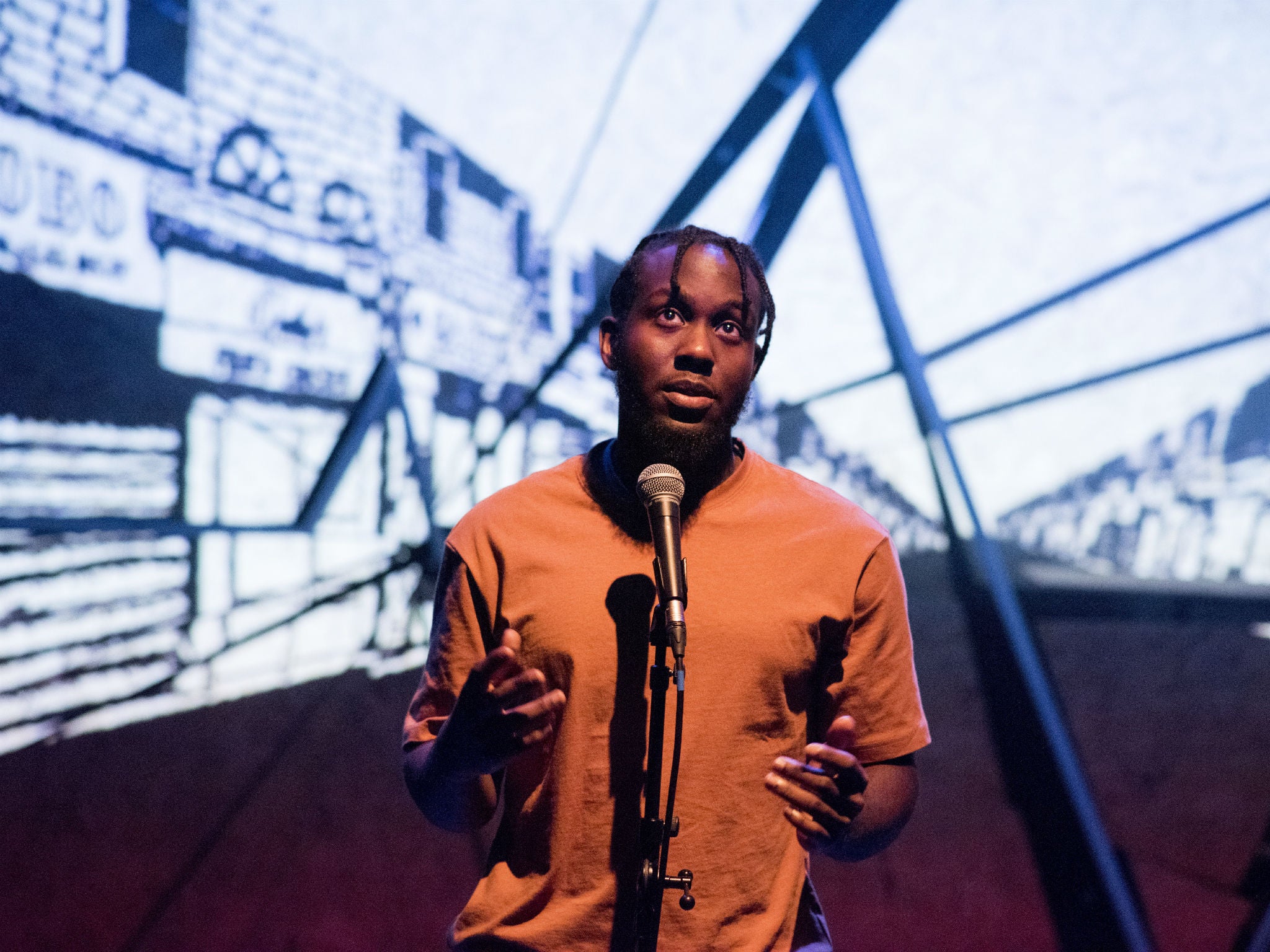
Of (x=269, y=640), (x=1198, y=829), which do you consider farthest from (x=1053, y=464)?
(x=269, y=640)

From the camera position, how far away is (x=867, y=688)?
0.96 m

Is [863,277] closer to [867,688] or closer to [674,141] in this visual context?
[674,141]

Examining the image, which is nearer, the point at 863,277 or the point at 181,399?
the point at 181,399

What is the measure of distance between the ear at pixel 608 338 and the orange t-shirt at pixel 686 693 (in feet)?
0.73

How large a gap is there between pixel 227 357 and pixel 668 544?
64.4 inches

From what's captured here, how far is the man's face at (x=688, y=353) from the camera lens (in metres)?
0.99

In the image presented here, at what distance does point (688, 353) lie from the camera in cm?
99

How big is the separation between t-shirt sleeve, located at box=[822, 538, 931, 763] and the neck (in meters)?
0.22

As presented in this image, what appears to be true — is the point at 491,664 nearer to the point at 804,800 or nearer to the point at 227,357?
the point at 804,800

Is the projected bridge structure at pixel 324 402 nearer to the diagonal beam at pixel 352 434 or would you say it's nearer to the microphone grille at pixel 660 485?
the diagonal beam at pixel 352 434

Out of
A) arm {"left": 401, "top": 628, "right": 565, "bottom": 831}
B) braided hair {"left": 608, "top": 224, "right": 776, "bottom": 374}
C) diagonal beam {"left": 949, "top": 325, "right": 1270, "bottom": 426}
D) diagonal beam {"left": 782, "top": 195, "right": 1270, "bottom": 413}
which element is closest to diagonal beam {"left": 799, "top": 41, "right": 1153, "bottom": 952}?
diagonal beam {"left": 782, "top": 195, "right": 1270, "bottom": 413}

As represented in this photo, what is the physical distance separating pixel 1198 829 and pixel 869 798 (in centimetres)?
203

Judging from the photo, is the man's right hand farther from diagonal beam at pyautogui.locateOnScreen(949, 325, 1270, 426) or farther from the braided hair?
diagonal beam at pyautogui.locateOnScreen(949, 325, 1270, 426)

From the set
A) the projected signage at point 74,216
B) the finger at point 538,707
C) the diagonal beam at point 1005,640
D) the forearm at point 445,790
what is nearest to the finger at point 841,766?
the finger at point 538,707
